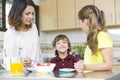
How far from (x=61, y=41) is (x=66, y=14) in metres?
1.83

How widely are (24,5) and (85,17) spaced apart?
0.57 meters

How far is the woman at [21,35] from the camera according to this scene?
5.40 ft

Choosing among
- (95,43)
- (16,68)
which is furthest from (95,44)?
(16,68)

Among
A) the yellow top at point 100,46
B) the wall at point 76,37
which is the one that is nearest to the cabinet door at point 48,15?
the wall at point 76,37

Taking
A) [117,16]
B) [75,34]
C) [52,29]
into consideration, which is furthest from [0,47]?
[117,16]

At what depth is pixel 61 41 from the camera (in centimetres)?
192

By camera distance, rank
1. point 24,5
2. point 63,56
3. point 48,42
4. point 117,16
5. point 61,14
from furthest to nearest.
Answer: point 48,42, point 61,14, point 117,16, point 63,56, point 24,5

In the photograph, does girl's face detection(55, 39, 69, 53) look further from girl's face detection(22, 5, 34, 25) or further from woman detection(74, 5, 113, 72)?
woman detection(74, 5, 113, 72)

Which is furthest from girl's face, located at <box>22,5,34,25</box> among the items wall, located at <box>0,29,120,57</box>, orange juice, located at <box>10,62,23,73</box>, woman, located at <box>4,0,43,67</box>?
wall, located at <box>0,29,120,57</box>

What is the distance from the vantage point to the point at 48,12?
385 centimetres

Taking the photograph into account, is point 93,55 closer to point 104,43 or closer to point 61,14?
point 104,43

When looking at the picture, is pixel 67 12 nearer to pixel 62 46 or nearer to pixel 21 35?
pixel 62 46

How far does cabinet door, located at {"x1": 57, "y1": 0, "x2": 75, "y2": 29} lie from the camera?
3.65 m

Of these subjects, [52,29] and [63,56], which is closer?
[63,56]
